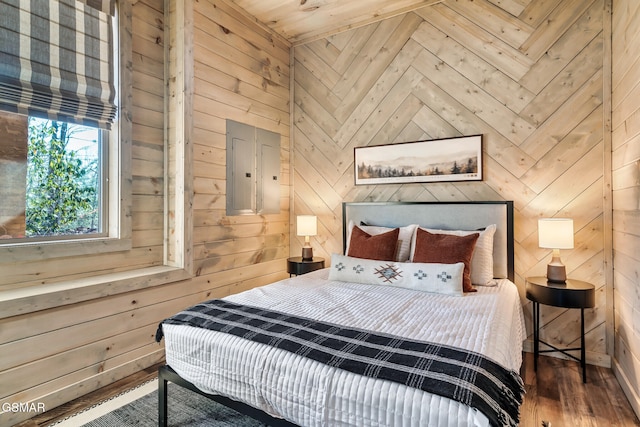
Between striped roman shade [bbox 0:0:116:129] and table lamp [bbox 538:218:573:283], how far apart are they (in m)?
3.27

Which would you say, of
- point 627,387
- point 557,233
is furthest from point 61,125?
point 627,387

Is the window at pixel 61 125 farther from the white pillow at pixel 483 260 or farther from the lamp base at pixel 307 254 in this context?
the white pillow at pixel 483 260

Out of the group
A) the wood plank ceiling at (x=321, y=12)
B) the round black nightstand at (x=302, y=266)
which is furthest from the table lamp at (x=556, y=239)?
the wood plank ceiling at (x=321, y=12)

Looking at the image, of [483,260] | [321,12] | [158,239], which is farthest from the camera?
[321,12]

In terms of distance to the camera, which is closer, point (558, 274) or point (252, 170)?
point (558, 274)

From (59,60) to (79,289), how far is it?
58.2 inches

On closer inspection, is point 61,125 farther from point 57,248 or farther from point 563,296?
point 563,296

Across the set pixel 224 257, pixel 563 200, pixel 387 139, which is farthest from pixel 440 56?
pixel 224 257

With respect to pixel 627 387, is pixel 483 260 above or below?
above

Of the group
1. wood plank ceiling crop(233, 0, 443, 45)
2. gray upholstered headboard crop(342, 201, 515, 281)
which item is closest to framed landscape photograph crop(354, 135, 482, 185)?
gray upholstered headboard crop(342, 201, 515, 281)

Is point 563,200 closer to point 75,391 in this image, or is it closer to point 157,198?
point 157,198

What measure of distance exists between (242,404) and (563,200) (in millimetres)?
2720

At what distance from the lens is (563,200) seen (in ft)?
8.64

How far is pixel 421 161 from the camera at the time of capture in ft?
10.4
